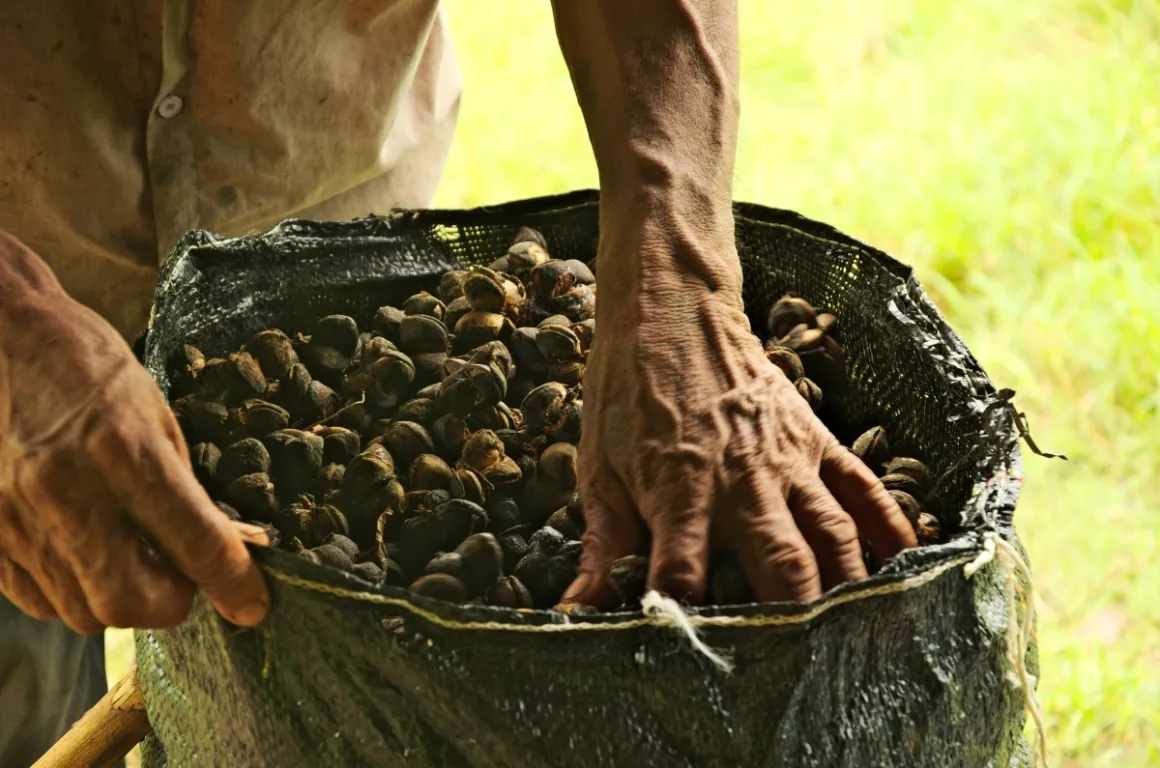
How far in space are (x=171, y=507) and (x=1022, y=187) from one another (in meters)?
2.81

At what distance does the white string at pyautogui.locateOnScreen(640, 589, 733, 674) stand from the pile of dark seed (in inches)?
5.9

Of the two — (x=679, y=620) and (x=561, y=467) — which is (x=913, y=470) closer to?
(x=561, y=467)

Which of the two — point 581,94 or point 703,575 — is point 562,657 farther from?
point 581,94

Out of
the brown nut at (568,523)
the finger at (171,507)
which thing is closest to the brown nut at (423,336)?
the brown nut at (568,523)

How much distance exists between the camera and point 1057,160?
325 cm

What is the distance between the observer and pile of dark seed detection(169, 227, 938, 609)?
112 cm

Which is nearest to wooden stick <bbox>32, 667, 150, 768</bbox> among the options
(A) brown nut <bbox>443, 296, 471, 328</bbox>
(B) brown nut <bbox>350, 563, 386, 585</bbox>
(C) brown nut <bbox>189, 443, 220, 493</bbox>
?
(C) brown nut <bbox>189, 443, 220, 493</bbox>

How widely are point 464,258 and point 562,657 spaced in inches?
31.4

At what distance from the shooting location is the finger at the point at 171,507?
867 mm

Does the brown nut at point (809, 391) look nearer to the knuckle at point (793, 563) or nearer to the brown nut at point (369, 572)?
the knuckle at point (793, 563)

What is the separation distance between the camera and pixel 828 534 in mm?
1042

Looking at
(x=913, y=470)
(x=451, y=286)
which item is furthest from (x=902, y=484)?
(x=451, y=286)

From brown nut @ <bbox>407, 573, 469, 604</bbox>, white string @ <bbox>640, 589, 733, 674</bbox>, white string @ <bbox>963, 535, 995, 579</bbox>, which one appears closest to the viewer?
white string @ <bbox>640, 589, 733, 674</bbox>

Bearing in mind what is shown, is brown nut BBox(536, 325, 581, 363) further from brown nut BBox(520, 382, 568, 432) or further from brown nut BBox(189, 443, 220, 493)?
brown nut BBox(189, 443, 220, 493)
